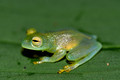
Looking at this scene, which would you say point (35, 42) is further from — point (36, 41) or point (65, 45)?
point (65, 45)

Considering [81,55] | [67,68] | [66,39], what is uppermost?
[66,39]

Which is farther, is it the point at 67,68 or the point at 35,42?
the point at 35,42

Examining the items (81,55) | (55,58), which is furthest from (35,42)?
(81,55)

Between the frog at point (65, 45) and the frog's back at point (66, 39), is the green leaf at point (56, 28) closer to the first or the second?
the frog at point (65, 45)

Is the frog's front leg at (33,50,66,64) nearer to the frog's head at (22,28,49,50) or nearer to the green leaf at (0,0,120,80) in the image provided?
the green leaf at (0,0,120,80)

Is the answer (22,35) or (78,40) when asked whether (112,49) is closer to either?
(78,40)

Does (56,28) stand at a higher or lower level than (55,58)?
higher

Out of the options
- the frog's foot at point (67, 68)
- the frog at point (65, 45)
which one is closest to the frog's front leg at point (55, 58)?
the frog at point (65, 45)
